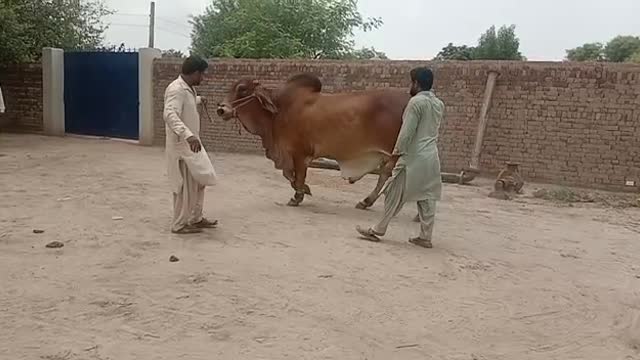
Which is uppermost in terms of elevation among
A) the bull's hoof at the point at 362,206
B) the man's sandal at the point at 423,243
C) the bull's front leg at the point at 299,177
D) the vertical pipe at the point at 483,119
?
the vertical pipe at the point at 483,119

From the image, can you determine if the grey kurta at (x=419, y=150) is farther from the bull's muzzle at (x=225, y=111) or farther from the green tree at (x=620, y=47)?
the green tree at (x=620, y=47)

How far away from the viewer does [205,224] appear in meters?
6.61

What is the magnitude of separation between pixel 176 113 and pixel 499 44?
2445 cm

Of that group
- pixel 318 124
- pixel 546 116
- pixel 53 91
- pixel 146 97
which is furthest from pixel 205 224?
pixel 53 91

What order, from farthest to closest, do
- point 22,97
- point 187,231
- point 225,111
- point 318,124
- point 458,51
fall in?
point 458,51 < point 22,97 < point 225,111 < point 318,124 < point 187,231

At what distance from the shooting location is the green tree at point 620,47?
112ft

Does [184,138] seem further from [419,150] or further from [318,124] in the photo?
[318,124]

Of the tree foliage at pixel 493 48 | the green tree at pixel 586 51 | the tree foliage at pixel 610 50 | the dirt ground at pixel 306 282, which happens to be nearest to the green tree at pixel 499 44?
the tree foliage at pixel 493 48

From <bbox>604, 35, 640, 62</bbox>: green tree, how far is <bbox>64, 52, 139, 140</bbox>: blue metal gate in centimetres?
2588

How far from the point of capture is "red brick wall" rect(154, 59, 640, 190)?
10375mm

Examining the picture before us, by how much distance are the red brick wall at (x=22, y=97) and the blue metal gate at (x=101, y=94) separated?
2.37 feet

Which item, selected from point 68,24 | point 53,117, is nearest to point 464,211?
point 53,117

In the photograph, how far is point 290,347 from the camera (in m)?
3.81

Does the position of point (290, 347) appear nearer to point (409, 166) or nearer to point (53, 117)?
point (409, 166)
